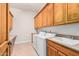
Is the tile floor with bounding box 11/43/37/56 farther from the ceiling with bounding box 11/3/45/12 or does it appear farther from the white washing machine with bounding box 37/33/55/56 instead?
the ceiling with bounding box 11/3/45/12

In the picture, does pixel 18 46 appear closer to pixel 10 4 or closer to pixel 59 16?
pixel 10 4

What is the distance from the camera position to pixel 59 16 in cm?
249

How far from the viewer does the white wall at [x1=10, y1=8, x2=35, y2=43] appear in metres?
1.98

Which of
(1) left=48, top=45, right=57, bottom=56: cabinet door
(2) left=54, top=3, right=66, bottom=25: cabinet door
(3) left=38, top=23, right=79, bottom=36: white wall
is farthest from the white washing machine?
(2) left=54, top=3, right=66, bottom=25: cabinet door

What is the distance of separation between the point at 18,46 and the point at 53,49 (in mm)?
540

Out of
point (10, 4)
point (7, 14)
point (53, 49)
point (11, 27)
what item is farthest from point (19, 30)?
point (53, 49)

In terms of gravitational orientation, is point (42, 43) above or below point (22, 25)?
below

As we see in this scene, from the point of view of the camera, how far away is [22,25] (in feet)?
6.77

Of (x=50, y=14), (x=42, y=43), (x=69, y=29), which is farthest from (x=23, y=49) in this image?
(x=69, y=29)

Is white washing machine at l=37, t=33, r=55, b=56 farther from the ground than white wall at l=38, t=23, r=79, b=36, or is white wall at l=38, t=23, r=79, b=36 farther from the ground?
white wall at l=38, t=23, r=79, b=36

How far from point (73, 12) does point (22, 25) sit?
767 mm

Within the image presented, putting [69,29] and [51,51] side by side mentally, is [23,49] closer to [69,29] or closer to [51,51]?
[51,51]

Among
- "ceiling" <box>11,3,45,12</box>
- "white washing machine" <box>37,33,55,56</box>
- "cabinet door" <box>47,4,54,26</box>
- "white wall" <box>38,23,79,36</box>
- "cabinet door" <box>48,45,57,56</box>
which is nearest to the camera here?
"ceiling" <box>11,3,45,12</box>

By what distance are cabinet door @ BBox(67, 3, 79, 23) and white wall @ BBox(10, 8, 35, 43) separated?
0.56 m
